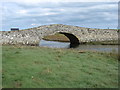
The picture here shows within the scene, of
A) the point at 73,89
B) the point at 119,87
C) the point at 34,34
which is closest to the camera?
the point at 73,89

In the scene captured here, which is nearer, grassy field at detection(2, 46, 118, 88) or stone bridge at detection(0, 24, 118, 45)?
grassy field at detection(2, 46, 118, 88)

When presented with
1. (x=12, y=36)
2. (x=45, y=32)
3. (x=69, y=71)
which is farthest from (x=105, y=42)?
(x=69, y=71)

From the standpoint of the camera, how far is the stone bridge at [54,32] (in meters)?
30.5

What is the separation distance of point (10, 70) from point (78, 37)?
29680 millimetres

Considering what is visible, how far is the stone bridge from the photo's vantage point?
3046 centimetres

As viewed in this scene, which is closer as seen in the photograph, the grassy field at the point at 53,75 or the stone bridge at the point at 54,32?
the grassy field at the point at 53,75

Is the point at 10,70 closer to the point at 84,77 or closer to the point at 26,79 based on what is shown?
the point at 26,79

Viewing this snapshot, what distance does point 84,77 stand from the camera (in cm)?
786

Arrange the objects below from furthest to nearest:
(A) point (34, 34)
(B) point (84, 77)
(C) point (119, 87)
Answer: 1. (A) point (34, 34)
2. (B) point (84, 77)
3. (C) point (119, 87)

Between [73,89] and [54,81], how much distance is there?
0.90m

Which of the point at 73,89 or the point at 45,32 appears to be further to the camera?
the point at 45,32

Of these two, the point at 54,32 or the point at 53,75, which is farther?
the point at 54,32

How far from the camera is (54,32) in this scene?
34.2 metres

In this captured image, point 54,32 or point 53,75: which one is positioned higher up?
point 54,32
